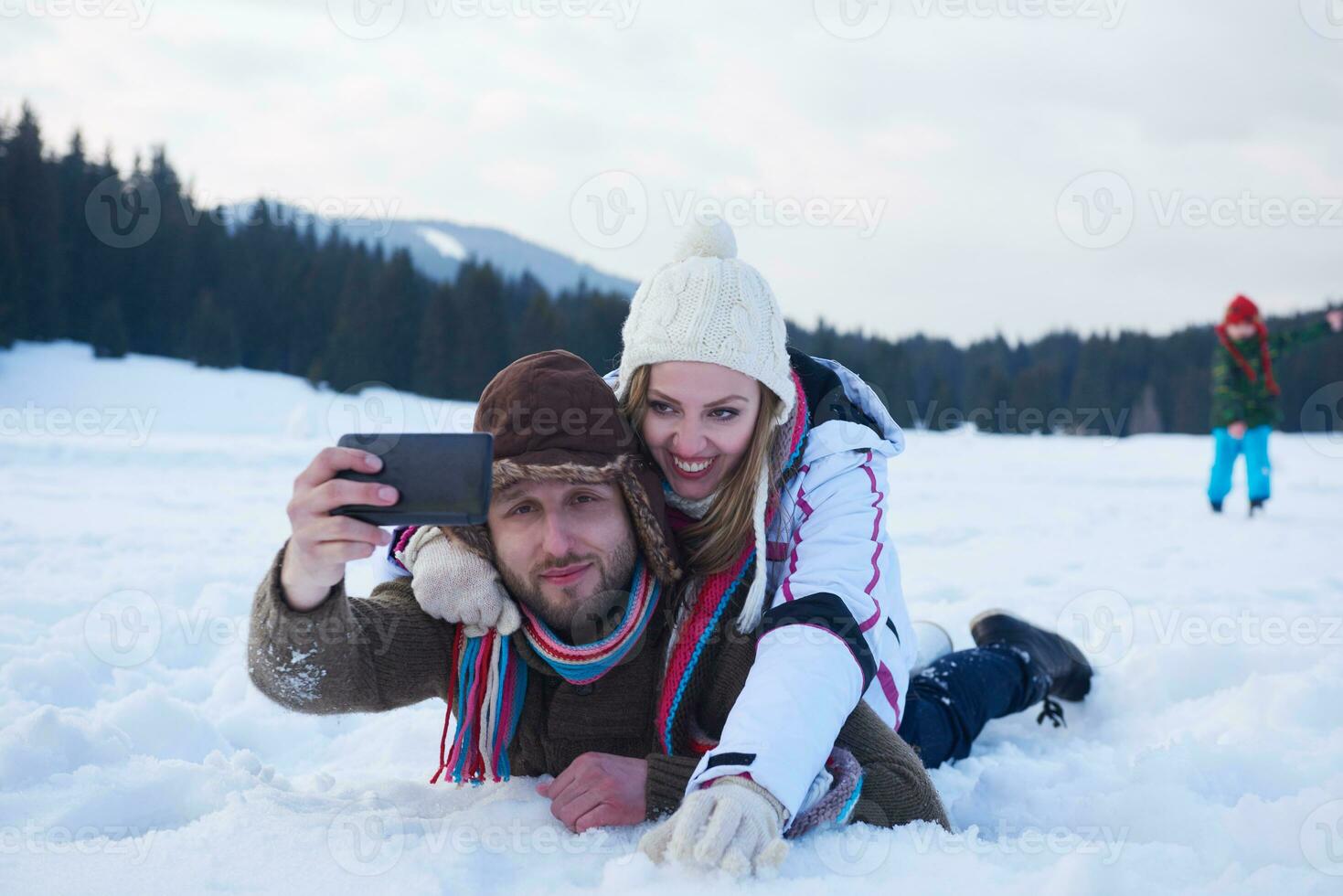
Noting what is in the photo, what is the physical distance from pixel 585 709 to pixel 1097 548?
19.1 feet

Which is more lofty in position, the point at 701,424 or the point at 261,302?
the point at 261,302

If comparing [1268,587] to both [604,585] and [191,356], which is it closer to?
[604,585]

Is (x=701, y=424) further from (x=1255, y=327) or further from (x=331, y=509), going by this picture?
(x=1255, y=327)

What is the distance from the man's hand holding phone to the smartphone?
2 centimetres

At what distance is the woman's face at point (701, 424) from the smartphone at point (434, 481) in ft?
2.72

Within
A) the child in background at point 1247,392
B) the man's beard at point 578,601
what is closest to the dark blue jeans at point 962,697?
the man's beard at point 578,601

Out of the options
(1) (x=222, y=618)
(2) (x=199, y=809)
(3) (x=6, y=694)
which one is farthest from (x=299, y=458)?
(2) (x=199, y=809)

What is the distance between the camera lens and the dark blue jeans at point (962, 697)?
298cm

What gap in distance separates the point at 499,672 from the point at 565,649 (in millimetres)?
203

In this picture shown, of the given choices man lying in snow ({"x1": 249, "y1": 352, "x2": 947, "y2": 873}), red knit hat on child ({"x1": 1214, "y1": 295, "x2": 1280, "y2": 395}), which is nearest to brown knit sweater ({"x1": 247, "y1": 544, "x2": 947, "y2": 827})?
man lying in snow ({"x1": 249, "y1": 352, "x2": 947, "y2": 873})

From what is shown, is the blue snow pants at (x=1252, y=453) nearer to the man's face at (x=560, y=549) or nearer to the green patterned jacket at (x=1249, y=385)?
the green patterned jacket at (x=1249, y=385)

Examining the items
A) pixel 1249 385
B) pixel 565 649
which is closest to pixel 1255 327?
pixel 1249 385

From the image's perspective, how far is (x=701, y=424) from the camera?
98.4 inches

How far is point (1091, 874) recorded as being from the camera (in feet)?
5.06
